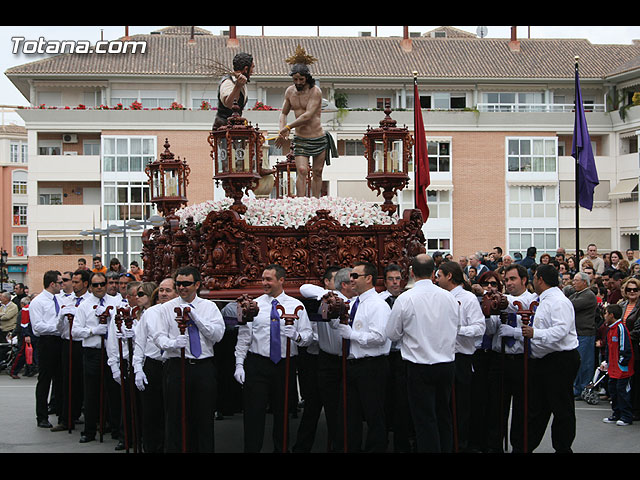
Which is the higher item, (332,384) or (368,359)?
(368,359)

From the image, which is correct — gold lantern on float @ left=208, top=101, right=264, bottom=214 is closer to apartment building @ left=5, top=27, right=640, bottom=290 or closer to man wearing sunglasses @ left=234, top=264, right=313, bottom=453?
man wearing sunglasses @ left=234, top=264, right=313, bottom=453

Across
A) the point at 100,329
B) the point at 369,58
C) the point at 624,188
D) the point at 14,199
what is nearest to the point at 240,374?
the point at 100,329

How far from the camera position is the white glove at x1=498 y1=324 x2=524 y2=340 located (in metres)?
8.70

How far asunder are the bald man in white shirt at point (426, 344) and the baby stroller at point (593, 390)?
6.33 meters

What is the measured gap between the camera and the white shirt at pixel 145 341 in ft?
27.6

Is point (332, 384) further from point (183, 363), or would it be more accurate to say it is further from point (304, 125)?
point (304, 125)

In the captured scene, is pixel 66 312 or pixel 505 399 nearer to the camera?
pixel 505 399

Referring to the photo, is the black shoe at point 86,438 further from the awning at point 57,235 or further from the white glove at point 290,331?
the awning at point 57,235

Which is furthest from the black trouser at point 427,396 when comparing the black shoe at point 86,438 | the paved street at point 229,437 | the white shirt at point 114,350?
the black shoe at point 86,438

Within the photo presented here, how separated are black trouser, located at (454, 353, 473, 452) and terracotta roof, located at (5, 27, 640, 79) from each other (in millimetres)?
35706

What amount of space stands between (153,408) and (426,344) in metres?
3.14

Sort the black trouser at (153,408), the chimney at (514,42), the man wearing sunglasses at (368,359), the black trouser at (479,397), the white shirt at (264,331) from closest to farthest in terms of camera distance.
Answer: the man wearing sunglasses at (368,359) → the white shirt at (264,331) → the black trouser at (153,408) → the black trouser at (479,397) → the chimney at (514,42)

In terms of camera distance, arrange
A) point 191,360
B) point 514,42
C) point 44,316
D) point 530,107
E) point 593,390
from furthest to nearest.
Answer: point 514,42, point 530,107, point 593,390, point 44,316, point 191,360

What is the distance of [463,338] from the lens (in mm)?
9055
